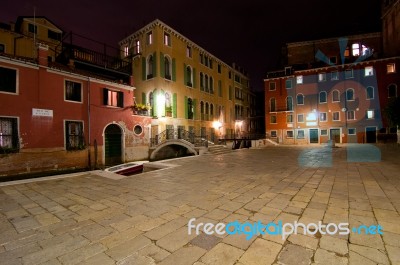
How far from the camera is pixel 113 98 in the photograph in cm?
1566

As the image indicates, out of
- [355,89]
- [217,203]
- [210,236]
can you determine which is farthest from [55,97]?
[355,89]

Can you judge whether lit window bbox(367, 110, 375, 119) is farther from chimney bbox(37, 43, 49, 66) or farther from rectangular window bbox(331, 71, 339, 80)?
chimney bbox(37, 43, 49, 66)

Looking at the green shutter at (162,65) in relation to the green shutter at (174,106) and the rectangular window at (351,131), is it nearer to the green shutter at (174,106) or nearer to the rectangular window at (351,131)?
the green shutter at (174,106)

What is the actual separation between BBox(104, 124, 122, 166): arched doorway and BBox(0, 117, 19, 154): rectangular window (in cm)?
520

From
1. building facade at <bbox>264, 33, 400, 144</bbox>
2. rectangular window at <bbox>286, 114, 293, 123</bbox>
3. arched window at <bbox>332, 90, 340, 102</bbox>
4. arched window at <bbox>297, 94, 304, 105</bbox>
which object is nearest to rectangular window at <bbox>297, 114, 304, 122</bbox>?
building facade at <bbox>264, 33, 400, 144</bbox>

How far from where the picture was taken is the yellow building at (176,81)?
63.4 feet

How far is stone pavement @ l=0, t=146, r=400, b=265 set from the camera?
2521mm

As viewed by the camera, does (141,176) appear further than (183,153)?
No

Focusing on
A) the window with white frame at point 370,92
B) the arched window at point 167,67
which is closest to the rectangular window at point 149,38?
the arched window at point 167,67

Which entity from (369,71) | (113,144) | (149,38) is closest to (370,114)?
(369,71)

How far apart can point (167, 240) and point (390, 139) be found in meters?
32.1

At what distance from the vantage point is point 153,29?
19.3 metres

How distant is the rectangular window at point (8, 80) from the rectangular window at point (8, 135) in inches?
60.3

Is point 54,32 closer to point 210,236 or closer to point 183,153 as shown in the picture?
point 183,153
